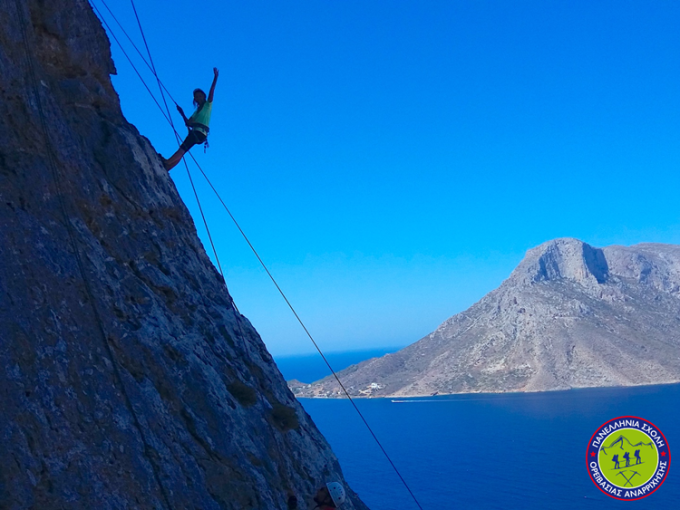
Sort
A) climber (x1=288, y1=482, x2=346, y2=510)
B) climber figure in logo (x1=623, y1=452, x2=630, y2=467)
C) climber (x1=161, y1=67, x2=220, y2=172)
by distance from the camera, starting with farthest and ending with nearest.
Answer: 1. climber figure in logo (x1=623, y1=452, x2=630, y2=467)
2. climber (x1=161, y1=67, x2=220, y2=172)
3. climber (x1=288, y1=482, x2=346, y2=510)

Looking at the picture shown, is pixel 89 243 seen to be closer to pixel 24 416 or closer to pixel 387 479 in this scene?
pixel 24 416

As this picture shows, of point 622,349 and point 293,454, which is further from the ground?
A: point 293,454

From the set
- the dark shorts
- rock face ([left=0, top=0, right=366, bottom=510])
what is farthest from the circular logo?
the dark shorts

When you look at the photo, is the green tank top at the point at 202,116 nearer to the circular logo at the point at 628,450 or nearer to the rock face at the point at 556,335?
the circular logo at the point at 628,450

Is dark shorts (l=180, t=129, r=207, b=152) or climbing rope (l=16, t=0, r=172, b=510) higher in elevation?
dark shorts (l=180, t=129, r=207, b=152)

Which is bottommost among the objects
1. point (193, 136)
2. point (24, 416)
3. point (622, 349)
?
point (622, 349)

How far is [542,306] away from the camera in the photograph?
387 ft

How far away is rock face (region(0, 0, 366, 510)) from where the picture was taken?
5.80 metres

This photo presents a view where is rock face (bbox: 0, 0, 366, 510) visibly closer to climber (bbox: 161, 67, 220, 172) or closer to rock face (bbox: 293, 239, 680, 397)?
climber (bbox: 161, 67, 220, 172)

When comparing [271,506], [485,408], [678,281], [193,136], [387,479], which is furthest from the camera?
[678,281]

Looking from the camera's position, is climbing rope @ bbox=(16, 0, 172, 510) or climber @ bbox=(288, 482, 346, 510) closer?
climbing rope @ bbox=(16, 0, 172, 510)

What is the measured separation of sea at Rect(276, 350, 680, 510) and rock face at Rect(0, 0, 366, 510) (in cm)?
4554

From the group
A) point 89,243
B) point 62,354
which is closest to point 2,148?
point 89,243

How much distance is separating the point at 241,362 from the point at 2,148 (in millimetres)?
5516
